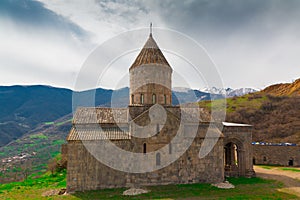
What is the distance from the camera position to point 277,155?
22391mm

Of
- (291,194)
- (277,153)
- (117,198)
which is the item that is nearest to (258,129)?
(277,153)

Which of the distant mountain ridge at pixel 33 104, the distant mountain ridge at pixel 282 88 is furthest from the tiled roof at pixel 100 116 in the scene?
the distant mountain ridge at pixel 282 88

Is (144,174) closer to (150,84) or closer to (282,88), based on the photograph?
(150,84)

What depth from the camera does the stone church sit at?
12.8m

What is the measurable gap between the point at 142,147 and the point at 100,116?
3.98 meters

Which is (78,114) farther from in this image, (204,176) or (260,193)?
(260,193)

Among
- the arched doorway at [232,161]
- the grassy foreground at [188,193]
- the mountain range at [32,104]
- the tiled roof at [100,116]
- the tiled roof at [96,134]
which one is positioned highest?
the mountain range at [32,104]

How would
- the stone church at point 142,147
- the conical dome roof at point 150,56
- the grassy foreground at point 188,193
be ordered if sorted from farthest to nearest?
the conical dome roof at point 150,56 < the stone church at point 142,147 < the grassy foreground at point 188,193

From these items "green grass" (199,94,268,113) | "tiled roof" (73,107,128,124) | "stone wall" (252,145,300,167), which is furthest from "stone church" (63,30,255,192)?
"green grass" (199,94,268,113)

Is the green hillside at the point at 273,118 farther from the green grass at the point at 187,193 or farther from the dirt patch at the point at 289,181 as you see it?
the green grass at the point at 187,193

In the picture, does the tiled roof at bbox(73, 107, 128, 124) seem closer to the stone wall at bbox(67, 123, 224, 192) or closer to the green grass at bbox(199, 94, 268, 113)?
the stone wall at bbox(67, 123, 224, 192)

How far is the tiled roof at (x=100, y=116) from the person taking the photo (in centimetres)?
1430

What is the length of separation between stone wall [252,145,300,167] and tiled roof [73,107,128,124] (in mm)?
17015

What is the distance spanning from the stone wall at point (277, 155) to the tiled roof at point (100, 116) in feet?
55.8
